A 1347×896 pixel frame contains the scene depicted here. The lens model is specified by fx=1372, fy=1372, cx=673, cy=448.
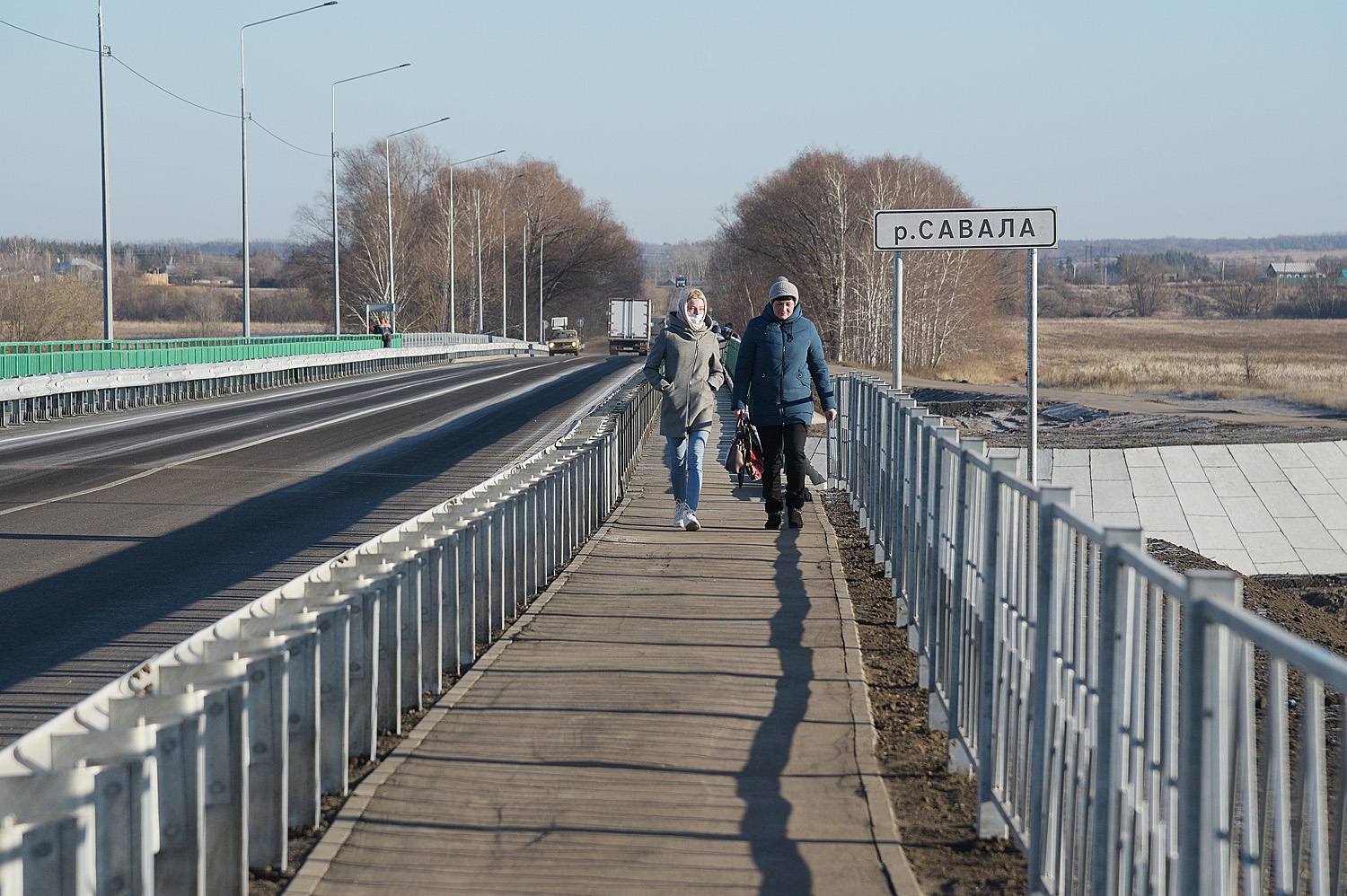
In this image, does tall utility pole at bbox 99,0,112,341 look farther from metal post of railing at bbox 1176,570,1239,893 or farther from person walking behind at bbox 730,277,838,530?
metal post of railing at bbox 1176,570,1239,893

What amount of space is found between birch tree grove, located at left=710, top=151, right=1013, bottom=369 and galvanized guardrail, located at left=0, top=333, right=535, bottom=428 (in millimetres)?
22320

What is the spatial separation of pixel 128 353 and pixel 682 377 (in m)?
20.3

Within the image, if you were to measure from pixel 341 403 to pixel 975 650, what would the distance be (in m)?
26.9

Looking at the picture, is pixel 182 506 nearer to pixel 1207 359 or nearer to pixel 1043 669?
pixel 1043 669

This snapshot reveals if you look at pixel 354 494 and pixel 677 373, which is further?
pixel 354 494

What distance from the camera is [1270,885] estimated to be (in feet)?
16.6

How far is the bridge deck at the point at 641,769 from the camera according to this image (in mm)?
4215

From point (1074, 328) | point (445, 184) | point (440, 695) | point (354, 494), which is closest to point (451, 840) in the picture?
point (440, 695)

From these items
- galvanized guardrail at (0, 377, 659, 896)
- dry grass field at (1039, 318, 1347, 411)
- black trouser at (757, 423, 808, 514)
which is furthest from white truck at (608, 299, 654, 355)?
galvanized guardrail at (0, 377, 659, 896)

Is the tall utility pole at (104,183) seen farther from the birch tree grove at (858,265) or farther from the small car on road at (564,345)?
the small car on road at (564,345)

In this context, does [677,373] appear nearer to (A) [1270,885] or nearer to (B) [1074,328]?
(A) [1270,885]

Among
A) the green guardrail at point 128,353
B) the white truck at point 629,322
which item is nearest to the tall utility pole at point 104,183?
the green guardrail at point 128,353

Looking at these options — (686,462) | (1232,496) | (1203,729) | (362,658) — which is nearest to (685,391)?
(686,462)

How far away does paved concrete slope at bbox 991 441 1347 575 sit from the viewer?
16.4 meters
